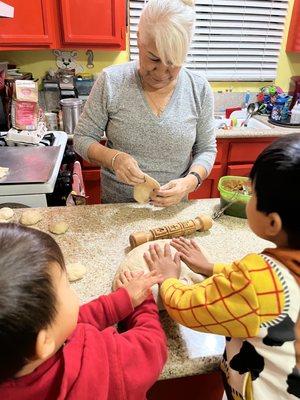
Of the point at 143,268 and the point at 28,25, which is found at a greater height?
the point at 28,25

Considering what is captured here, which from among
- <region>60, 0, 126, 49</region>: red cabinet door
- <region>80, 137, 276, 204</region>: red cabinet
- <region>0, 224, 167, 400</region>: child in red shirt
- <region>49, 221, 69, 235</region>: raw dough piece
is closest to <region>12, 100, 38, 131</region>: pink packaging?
<region>80, 137, 276, 204</region>: red cabinet

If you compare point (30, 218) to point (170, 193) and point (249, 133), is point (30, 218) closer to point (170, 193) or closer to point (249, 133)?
point (170, 193)

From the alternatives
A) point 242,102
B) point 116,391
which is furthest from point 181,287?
point 242,102

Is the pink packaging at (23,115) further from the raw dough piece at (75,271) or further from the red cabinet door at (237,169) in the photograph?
the red cabinet door at (237,169)

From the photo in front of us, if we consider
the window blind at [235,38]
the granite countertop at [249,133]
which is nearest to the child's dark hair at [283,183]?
the granite countertop at [249,133]

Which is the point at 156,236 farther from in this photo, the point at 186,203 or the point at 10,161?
the point at 10,161

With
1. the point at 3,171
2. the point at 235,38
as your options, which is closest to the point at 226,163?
the point at 235,38

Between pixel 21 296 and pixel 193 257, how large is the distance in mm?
486

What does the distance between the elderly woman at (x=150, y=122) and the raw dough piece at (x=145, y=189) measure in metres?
0.02

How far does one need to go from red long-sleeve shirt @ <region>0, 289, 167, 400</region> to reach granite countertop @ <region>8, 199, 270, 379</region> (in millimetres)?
64

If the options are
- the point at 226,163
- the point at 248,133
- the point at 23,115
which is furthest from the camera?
the point at 226,163

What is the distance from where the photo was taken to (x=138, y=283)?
73 cm

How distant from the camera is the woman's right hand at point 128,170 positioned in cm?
107

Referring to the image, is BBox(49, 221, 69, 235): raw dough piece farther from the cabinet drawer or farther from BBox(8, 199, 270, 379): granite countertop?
the cabinet drawer
